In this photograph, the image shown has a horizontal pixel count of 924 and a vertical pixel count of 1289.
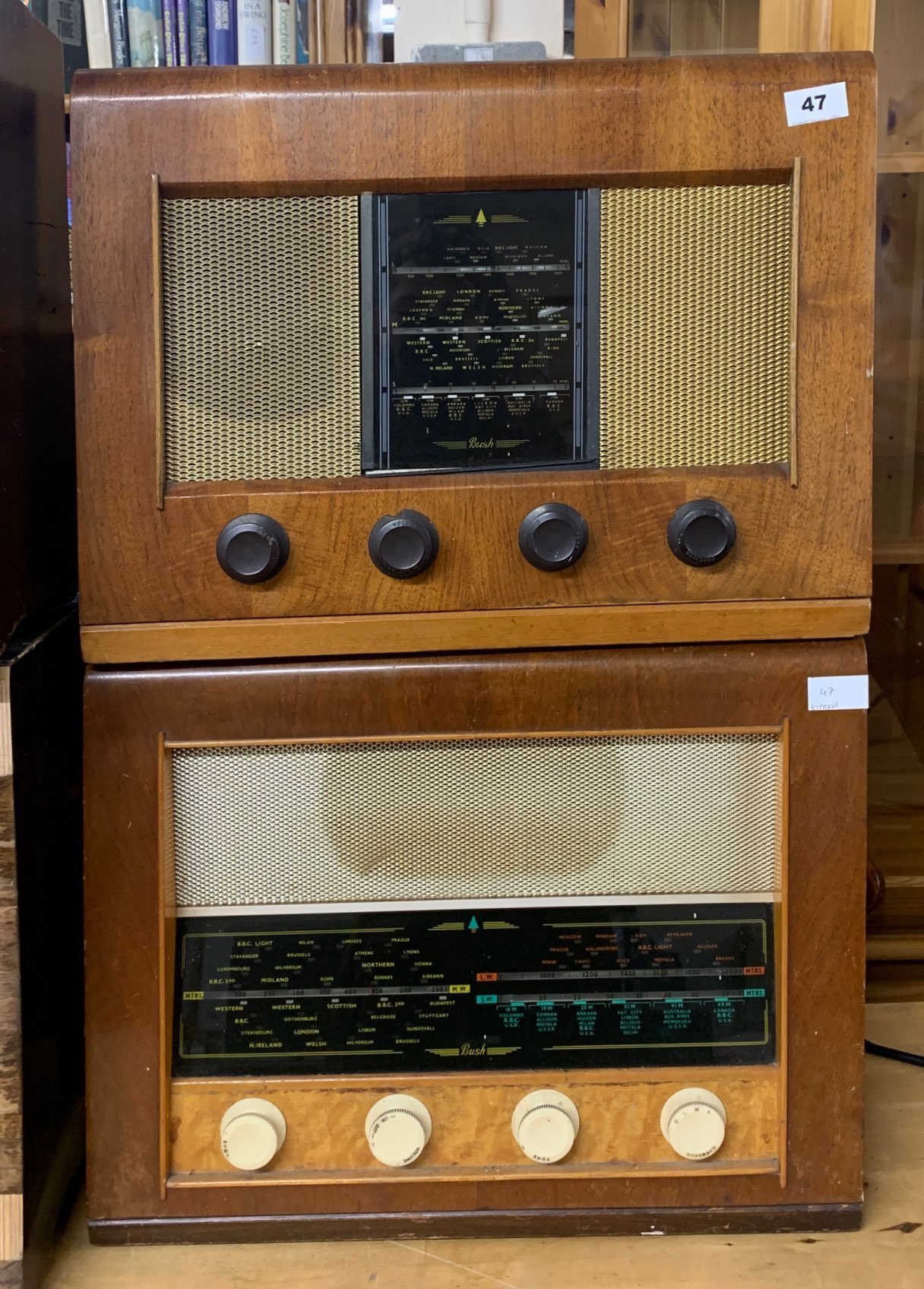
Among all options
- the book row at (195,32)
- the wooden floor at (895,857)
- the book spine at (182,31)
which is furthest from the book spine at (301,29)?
the wooden floor at (895,857)

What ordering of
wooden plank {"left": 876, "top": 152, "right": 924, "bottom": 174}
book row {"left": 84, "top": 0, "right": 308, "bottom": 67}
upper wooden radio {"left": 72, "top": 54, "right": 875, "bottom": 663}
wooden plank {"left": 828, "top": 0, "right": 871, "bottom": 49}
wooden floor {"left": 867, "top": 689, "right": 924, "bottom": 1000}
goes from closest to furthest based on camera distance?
upper wooden radio {"left": 72, "top": 54, "right": 875, "bottom": 663} < wooden plank {"left": 828, "top": 0, "right": 871, "bottom": 49} < wooden plank {"left": 876, "top": 152, "right": 924, "bottom": 174} < wooden floor {"left": 867, "top": 689, "right": 924, "bottom": 1000} < book row {"left": 84, "top": 0, "right": 308, "bottom": 67}

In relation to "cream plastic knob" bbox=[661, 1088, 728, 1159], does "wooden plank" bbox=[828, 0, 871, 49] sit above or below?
above

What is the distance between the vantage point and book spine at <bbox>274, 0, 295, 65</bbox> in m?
1.31

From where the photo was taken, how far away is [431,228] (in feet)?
2.53

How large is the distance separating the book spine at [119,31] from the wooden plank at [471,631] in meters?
0.84

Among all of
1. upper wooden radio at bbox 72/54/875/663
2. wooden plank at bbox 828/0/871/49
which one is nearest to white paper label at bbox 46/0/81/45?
upper wooden radio at bbox 72/54/875/663

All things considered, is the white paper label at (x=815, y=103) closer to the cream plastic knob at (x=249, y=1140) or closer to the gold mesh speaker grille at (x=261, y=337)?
the gold mesh speaker grille at (x=261, y=337)

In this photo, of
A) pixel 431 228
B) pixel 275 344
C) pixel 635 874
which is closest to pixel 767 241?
pixel 431 228

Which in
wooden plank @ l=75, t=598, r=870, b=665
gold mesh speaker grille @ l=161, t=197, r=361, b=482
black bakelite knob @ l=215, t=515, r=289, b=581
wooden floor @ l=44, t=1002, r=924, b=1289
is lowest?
wooden floor @ l=44, t=1002, r=924, b=1289

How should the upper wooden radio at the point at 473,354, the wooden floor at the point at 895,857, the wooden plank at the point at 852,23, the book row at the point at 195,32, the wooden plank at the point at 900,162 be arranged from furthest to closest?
the book row at the point at 195,32
the wooden floor at the point at 895,857
the wooden plank at the point at 900,162
the wooden plank at the point at 852,23
the upper wooden radio at the point at 473,354

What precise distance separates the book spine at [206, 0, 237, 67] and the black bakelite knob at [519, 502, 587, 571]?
0.83 meters

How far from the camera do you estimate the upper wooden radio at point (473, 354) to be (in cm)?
75

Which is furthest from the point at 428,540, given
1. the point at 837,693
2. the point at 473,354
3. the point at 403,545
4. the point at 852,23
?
the point at 852,23

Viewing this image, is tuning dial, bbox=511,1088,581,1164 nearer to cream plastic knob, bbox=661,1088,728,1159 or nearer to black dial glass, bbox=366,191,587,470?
cream plastic knob, bbox=661,1088,728,1159
